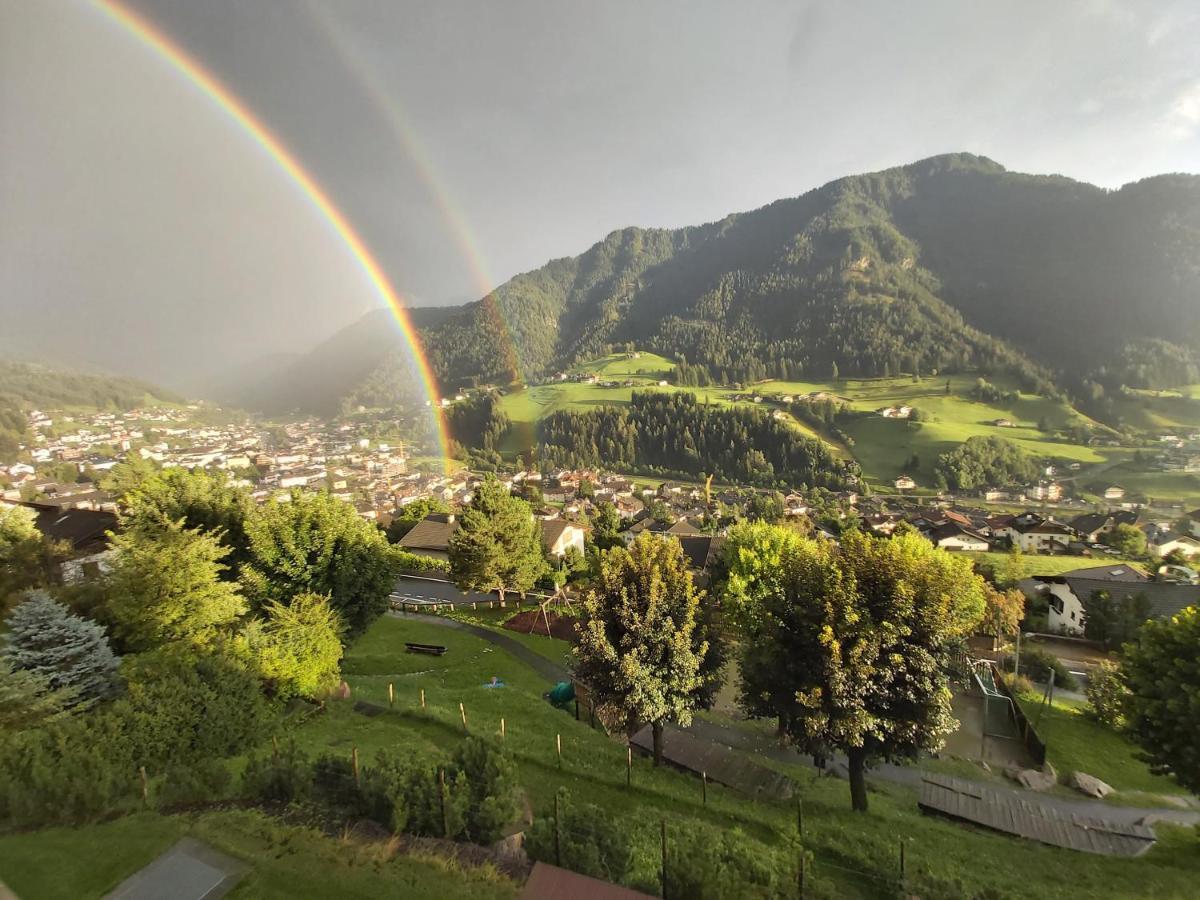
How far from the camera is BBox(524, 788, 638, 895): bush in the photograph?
7820 mm

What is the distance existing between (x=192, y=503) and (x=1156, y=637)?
33563 mm

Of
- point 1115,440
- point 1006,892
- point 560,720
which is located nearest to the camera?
point 1006,892

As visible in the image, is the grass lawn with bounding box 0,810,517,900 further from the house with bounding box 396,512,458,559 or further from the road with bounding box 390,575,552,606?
the house with bounding box 396,512,458,559

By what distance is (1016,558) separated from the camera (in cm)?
4903

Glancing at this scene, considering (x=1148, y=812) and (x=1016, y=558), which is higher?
(x=1148, y=812)

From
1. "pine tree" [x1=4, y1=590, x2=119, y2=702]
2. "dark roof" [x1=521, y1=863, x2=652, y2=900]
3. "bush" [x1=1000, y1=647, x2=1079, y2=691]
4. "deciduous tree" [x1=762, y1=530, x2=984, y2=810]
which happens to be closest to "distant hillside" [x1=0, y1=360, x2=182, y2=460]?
"pine tree" [x1=4, y1=590, x2=119, y2=702]

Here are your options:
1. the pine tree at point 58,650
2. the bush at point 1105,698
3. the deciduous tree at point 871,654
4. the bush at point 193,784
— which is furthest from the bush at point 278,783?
the bush at point 1105,698

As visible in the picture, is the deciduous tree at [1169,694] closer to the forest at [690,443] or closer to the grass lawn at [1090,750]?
the grass lawn at [1090,750]

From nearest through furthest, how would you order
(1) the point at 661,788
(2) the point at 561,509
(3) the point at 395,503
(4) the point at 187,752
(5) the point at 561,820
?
1. (5) the point at 561,820
2. (4) the point at 187,752
3. (1) the point at 661,788
4. (2) the point at 561,509
5. (3) the point at 395,503

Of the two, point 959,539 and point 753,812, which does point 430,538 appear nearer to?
point 753,812

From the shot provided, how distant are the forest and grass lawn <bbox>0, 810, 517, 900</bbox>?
13859 centimetres

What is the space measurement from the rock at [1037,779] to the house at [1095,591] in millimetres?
24615

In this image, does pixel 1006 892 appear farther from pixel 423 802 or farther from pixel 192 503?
pixel 192 503

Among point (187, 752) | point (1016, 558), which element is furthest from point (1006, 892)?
point (1016, 558)
